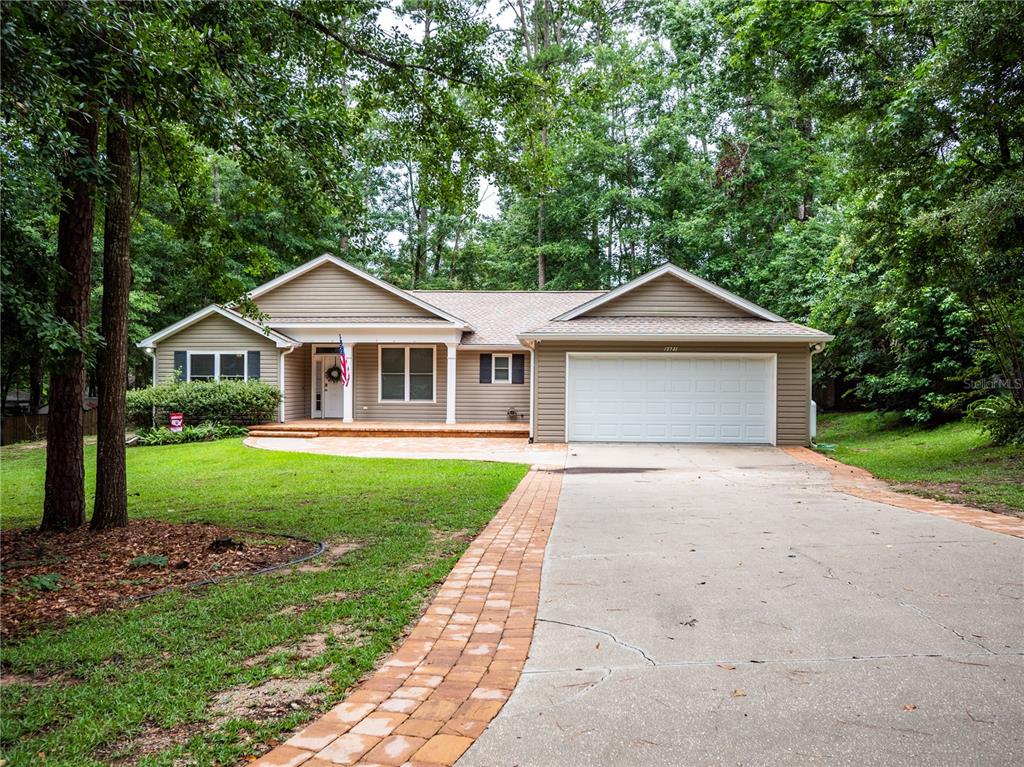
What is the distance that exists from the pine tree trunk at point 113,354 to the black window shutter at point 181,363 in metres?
13.9

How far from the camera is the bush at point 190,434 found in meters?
16.1

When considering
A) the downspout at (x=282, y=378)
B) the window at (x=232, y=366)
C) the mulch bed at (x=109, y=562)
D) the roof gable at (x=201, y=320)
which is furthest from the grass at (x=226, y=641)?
the window at (x=232, y=366)

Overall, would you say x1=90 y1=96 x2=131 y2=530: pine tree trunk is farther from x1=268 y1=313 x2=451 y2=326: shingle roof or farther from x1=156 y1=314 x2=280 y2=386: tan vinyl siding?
x1=156 y1=314 x2=280 y2=386: tan vinyl siding

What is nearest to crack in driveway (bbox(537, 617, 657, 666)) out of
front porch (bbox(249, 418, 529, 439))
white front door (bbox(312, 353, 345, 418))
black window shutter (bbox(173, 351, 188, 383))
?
front porch (bbox(249, 418, 529, 439))

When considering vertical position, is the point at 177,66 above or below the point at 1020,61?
below

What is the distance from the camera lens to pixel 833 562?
16.5 feet

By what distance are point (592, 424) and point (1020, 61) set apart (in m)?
9.82

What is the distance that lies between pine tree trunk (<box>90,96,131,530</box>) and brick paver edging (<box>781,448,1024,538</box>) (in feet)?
27.4

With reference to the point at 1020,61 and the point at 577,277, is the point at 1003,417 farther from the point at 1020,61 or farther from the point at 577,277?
the point at 577,277

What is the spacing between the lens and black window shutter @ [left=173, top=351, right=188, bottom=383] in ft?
61.9

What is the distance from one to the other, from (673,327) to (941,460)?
5.98 m

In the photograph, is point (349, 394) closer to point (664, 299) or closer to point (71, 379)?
point (664, 299)

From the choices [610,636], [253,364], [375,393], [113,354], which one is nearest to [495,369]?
[375,393]

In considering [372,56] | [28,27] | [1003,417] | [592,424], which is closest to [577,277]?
[592,424]
